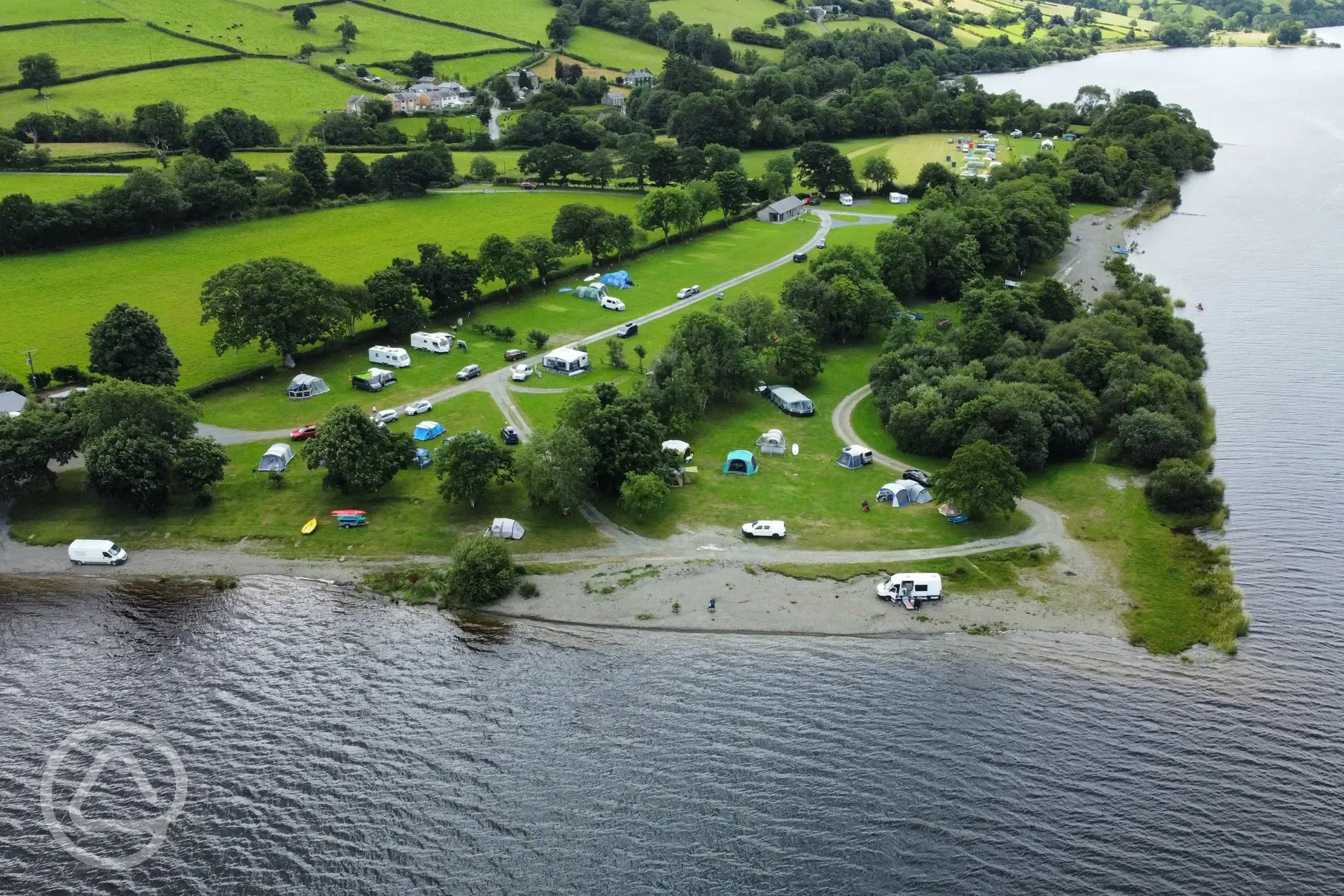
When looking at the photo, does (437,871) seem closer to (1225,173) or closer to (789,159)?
(789,159)

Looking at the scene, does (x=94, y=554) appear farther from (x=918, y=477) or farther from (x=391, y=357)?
(x=918, y=477)

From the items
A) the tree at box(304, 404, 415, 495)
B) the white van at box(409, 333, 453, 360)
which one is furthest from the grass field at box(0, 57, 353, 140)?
the tree at box(304, 404, 415, 495)

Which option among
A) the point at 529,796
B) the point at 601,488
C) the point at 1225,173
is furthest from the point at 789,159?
the point at 529,796

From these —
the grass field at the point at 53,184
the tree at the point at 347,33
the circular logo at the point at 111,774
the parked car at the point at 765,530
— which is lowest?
the circular logo at the point at 111,774

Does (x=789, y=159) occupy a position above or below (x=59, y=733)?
above

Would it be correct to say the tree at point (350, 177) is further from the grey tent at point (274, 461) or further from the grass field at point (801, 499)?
the grass field at point (801, 499)

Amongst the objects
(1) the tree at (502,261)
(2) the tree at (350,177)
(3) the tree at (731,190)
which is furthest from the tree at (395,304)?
(3) the tree at (731,190)

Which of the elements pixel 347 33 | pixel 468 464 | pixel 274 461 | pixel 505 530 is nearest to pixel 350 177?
pixel 274 461
